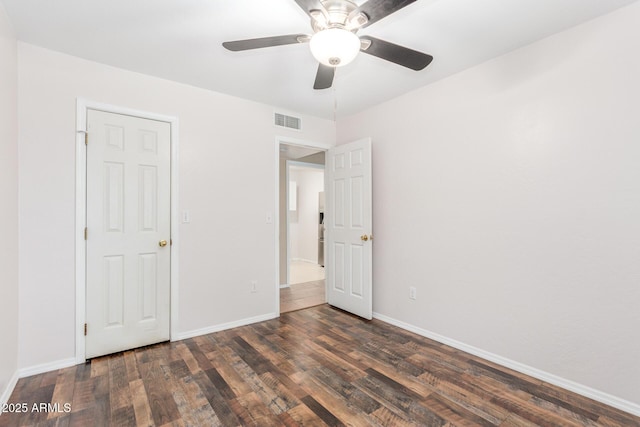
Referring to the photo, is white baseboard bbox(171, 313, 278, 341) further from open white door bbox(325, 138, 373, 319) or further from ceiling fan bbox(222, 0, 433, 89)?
ceiling fan bbox(222, 0, 433, 89)

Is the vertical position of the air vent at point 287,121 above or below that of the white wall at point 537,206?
above

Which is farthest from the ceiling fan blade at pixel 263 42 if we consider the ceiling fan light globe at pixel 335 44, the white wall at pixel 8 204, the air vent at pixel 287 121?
the air vent at pixel 287 121

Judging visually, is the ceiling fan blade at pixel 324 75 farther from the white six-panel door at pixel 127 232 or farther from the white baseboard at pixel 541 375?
the white baseboard at pixel 541 375

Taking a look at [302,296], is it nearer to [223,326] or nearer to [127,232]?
[223,326]

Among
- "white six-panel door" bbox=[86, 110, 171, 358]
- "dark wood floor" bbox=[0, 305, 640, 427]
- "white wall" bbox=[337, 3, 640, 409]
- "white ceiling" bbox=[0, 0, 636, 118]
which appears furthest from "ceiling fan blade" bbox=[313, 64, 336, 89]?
"dark wood floor" bbox=[0, 305, 640, 427]

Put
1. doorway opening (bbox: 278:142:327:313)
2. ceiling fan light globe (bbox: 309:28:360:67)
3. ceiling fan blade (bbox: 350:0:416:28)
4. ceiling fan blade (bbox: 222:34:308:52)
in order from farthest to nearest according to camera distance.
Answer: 1. doorway opening (bbox: 278:142:327:313)
2. ceiling fan blade (bbox: 222:34:308:52)
3. ceiling fan light globe (bbox: 309:28:360:67)
4. ceiling fan blade (bbox: 350:0:416:28)

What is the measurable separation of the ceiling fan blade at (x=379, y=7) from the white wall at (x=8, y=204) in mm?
2206

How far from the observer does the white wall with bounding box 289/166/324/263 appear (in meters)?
7.50

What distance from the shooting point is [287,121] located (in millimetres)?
3623

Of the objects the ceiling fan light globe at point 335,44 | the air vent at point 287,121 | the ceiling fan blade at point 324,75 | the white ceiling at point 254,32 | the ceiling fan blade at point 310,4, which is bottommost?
the ceiling fan light globe at point 335,44

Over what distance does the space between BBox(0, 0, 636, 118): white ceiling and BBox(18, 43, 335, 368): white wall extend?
0.22 meters

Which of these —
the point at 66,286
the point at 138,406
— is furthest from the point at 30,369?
the point at 138,406

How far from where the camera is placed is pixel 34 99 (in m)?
2.29

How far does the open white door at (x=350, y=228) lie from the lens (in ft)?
11.3
